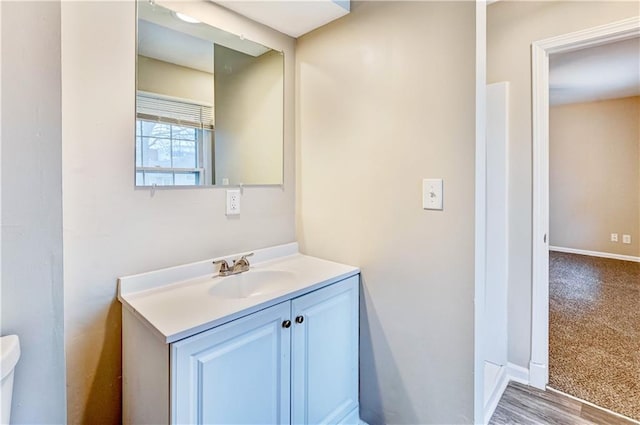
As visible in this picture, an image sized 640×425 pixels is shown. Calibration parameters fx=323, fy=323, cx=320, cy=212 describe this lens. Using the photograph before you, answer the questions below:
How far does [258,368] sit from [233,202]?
0.79 meters

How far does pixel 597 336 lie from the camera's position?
244 cm

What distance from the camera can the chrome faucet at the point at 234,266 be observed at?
4.95 feet

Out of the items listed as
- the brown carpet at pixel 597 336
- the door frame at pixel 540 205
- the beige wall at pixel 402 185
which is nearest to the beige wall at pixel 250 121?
the beige wall at pixel 402 185

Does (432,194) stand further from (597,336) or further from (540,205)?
(597,336)

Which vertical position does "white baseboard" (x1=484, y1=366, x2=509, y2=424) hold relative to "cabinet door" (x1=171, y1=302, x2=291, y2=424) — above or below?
below

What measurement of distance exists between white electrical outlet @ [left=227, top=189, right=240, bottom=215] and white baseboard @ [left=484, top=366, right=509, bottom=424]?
1.59 m

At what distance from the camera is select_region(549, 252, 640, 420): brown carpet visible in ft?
5.99

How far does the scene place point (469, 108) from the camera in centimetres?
123

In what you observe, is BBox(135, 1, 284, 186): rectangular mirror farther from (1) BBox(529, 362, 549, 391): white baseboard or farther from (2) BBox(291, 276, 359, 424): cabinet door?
(1) BBox(529, 362, 549, 391): white baseboard

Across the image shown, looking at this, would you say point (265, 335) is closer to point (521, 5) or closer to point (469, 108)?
point (469, 108)

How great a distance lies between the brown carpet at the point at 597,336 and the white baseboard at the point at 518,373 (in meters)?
0.13

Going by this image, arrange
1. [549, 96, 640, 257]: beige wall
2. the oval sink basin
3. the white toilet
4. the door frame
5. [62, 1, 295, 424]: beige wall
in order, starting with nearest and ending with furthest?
the white toilet → [62, 1, 295, 424]: beige wall → the oval sink basin → the door frame → [549, 96, 640, 257]: beige wall

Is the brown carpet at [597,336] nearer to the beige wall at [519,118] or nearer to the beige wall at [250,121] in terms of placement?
the beige wall at [519,118]

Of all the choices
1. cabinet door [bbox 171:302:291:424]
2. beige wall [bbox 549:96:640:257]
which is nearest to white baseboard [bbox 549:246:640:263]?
beige wall [bbox 549:96:640:257]
